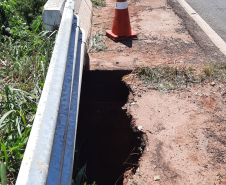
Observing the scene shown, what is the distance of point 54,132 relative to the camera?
4.48 ft

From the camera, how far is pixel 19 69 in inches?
111

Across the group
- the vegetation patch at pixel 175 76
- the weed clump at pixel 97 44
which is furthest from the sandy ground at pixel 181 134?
the weed clump at pixel 97 44

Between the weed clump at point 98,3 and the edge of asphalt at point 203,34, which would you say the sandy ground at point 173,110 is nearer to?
the edge of asphalt at point 203,34

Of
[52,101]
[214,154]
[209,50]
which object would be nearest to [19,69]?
[52,101]

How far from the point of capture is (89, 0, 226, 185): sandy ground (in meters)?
2.22

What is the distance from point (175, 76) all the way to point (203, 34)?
1579 mm

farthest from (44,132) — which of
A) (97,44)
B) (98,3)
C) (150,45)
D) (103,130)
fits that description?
(98,3)

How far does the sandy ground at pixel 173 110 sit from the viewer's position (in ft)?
7.30

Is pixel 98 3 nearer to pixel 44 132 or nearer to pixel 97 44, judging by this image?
pixel 97 44

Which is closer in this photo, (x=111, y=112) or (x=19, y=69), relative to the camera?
(x=19, y=69)

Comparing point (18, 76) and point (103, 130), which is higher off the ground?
point (18, 76)

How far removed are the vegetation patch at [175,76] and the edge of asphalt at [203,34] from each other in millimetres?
412

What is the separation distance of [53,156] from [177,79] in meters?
2.33

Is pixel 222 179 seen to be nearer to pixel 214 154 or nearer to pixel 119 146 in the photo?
pixel 214 154
